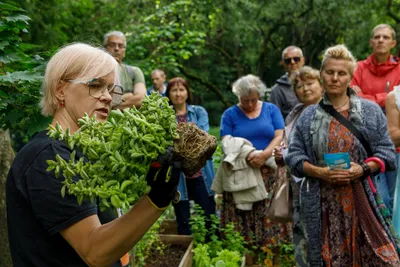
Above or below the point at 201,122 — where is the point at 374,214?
below

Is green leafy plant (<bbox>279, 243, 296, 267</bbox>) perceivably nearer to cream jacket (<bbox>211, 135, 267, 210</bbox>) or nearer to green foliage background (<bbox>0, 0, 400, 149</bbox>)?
cream jacket (<bbox>211, 135, 267, 210</bbox>)

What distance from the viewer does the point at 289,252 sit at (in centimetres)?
579

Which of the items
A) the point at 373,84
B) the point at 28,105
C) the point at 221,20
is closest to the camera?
the point at 28,105

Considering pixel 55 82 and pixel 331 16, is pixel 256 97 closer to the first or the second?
pixel 55 82

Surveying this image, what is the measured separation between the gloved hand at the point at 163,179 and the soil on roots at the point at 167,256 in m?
3.87

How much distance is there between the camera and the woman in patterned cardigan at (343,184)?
11.9 feet

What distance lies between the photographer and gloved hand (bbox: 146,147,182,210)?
5.28ft

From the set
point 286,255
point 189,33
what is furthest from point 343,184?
point 189,33

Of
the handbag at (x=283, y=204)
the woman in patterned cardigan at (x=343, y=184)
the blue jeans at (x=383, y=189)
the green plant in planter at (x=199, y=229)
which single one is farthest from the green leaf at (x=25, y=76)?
the green plant in planter at (x=199, y=229)

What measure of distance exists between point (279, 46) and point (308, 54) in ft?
5.46

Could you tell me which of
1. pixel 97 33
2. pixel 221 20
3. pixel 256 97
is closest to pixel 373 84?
pixel 256 97

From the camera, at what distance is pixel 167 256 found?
5633 millimetres

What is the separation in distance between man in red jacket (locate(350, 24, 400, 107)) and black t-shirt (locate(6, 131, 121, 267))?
4.46m

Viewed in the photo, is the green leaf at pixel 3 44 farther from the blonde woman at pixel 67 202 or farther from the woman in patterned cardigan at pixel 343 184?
the woman in patterned cardigan at pixel 343 184
